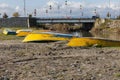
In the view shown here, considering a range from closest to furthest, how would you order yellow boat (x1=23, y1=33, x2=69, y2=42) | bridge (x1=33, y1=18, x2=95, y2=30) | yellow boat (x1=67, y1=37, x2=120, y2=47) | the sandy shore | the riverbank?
the sandy shore < yellow boat (x1=67, y1=37, x2=120, y2=47) < yellow boat (x1=23, y1=33, x2=69, y2=42) < the riverbank < bridge (x1=33, y1=18, x2=95, y2=30)

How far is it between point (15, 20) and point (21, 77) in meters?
102

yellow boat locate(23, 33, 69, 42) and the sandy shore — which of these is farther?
yellow boat locate(23, 33, 69, 42)

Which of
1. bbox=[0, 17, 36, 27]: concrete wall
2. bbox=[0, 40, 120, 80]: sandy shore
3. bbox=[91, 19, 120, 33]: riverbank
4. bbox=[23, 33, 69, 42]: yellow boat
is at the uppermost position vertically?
bbox=[0, 40, 120, 80]: sandy shore

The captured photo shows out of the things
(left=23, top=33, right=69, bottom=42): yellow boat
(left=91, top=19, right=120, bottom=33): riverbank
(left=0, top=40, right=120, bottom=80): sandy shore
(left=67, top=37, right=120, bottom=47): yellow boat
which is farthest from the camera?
(left=91, top=19, right=120, bottom=33): riverbank

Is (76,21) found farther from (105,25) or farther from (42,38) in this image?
(42,38)

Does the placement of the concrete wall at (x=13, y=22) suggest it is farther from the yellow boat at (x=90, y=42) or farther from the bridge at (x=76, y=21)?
the yellow boat at (x=90, y=42)

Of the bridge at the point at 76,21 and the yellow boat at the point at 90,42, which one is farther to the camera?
the bridge at the point at 76,21

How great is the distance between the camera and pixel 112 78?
53.3ft

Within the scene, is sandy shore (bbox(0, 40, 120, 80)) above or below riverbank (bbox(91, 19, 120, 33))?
above

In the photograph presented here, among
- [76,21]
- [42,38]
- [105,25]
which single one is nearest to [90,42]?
[42,38]

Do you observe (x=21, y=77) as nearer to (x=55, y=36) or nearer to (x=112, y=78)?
(x=112, y=78)

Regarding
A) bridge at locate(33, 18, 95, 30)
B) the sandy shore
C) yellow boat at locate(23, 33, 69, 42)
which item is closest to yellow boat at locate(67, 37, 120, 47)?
yellow boat at locate(23, 33, 69, 42)

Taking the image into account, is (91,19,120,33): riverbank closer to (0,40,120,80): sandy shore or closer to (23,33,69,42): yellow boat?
(23,33,69,42): yellow boat

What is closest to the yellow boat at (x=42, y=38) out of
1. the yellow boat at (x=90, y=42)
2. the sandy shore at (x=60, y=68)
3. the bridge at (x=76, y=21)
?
the yellow boat at (x=90, y=42)
